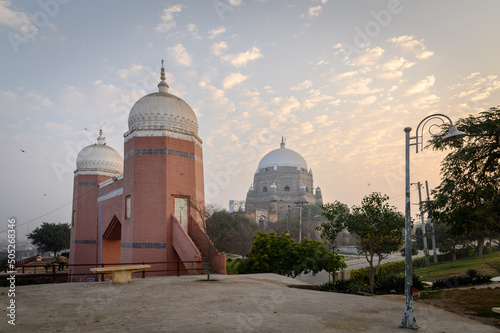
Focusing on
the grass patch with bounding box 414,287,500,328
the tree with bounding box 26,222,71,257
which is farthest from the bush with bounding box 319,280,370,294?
the tree with bounding box 26,222,71,257

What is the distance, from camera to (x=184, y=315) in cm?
840

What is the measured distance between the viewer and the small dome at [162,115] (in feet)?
67.8

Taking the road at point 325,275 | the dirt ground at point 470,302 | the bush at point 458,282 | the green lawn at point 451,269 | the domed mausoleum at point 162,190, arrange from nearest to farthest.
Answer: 1. the dirt ground at point 470,302
2. the bush at point 458,282
3. the domed mausoleum at point 162,190
4. the green lawn at point 451,269
5. the road at point 325,275

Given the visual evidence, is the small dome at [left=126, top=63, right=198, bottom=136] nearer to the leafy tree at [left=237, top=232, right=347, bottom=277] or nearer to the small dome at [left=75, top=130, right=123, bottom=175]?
the leafy tree at [left=237, top=232, right=347, bottom=277]

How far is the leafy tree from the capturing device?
19297 mm

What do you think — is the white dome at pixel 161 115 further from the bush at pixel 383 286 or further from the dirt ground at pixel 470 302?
the dirt ground at pixel 470 302

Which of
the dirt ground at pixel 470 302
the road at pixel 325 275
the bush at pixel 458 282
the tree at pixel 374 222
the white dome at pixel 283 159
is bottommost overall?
the road at pixel 325 275

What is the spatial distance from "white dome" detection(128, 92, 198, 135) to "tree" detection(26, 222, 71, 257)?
3598 centimetres

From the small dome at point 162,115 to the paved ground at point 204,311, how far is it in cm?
1032

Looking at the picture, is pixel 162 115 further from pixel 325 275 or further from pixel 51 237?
pixel 51 237

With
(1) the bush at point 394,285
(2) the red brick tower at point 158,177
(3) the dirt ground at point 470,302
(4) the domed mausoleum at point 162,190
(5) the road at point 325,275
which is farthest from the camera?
(5) the road at point 325,275

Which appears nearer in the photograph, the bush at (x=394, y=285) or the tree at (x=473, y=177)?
the tree at (x=473, y=177)

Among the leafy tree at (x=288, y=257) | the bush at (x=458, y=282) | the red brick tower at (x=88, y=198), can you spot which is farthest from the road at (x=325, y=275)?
the red brick tower at (x=88, y=198)

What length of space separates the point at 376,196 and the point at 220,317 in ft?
45.1
